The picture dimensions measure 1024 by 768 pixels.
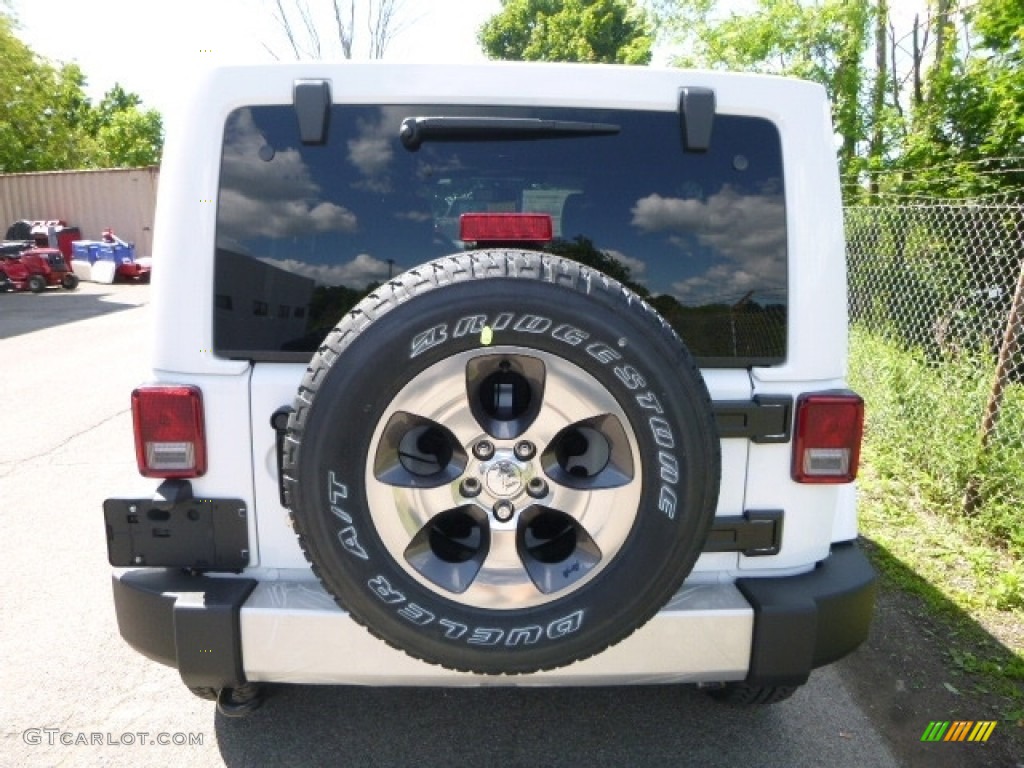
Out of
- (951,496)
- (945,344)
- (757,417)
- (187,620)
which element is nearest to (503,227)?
(757,417)

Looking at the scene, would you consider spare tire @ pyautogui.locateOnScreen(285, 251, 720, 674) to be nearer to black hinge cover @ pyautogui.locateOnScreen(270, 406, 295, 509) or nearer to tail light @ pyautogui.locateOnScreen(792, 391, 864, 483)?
black hinge cover @ pyautogui.locateOnScreen(270, 406, 295, 509)

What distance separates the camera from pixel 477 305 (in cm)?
170

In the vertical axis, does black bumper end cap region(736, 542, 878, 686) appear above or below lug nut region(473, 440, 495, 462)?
below

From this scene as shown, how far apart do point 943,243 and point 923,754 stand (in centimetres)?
→ 444

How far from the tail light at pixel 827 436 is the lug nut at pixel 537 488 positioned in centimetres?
80

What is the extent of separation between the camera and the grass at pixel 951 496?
3.34 metres

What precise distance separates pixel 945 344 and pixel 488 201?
4742mm

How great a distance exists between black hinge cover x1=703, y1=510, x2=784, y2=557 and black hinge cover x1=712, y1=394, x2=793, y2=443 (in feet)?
0.77

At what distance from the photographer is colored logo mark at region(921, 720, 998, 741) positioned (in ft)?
8.43

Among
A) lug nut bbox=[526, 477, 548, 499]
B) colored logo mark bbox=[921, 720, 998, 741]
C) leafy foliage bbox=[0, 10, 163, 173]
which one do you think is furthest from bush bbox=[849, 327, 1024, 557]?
leafy foliage bbox=[0, 10, 163, 173]

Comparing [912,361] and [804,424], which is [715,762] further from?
[912,361]

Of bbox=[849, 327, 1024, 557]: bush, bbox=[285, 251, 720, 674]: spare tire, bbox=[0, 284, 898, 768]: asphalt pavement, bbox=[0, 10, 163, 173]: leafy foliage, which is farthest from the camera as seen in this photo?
bbox=[0, 10, 163, 173]: leafy foliage

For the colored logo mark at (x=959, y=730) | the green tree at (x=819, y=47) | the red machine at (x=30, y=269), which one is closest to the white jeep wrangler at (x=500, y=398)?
the colored logo mark at (x=959, y=730)

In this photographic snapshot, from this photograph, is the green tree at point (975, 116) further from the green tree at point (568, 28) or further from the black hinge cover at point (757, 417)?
the green tree at point (568, 28)
